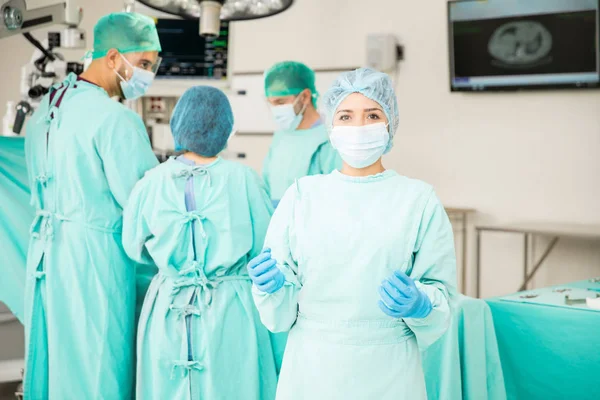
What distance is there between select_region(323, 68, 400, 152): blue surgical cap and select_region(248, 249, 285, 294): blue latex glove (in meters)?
0.39

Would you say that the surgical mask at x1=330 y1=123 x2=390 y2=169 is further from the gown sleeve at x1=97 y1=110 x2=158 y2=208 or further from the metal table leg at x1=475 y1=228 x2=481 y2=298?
the metal table leg at x1=475 y1=228 x2=481 y2=298

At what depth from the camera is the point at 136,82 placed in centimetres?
247

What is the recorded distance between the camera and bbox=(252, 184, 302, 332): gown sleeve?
59.2 inches

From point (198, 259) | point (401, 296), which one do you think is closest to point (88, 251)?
point (198, 259)

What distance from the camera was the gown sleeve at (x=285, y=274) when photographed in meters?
1.50

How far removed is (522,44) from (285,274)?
11.4 ft

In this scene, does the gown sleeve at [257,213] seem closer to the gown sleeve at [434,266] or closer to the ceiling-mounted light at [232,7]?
the ceiling-mounted light at [232,7]

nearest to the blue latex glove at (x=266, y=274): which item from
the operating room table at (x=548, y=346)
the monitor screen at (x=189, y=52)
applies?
the operating room table at (x=548, y=346)

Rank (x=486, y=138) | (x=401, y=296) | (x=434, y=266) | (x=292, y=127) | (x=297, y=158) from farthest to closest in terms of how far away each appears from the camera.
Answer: (x=486, y=138) < (x=292, y=127) < (x=297, y=158) < (x=434, y=266) < (x=401, y=296)

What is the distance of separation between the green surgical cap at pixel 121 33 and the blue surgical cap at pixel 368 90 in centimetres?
107

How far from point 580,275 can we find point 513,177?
76cm

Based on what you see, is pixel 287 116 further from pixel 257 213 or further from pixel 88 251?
pixel 88 251

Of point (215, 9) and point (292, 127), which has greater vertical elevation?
point (215, 9)

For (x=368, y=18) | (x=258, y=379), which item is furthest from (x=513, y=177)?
(x=258, y=379)
